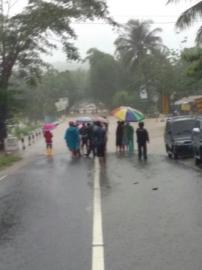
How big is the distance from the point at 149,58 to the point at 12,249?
7460 centimetres

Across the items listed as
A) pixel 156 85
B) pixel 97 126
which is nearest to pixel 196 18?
pixel 97 126

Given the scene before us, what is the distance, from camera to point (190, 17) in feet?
101

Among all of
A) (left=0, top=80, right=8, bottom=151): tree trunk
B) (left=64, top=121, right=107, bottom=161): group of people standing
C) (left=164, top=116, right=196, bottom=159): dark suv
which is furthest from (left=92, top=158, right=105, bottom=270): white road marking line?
(left=0, top=80, right=8, bottom=151): tree trunk

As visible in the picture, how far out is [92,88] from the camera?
132125 mm

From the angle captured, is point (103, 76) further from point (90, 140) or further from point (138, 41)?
point (90, 140)

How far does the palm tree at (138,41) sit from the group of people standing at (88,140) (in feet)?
190

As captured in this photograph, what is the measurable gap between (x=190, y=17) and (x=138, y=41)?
Result: 60408 millimetres

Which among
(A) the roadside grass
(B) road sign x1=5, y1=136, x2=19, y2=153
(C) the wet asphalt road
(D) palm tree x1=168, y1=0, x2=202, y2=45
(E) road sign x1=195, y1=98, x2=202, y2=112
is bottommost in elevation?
(A) the roadside grass

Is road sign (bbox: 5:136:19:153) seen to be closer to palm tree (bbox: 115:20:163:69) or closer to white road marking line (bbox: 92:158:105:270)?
white road marking line (bbox: 92:158:105:270)

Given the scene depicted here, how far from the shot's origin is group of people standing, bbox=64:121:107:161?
28.5 metres

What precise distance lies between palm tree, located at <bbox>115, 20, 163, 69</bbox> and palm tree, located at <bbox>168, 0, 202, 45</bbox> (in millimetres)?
58198

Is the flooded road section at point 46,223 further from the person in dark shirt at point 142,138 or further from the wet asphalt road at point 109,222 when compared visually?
the person in dark shirt at point 142,138

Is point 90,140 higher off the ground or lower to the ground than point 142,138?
lower

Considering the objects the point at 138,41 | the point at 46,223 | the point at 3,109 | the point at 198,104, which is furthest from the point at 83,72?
the point at 46,223
